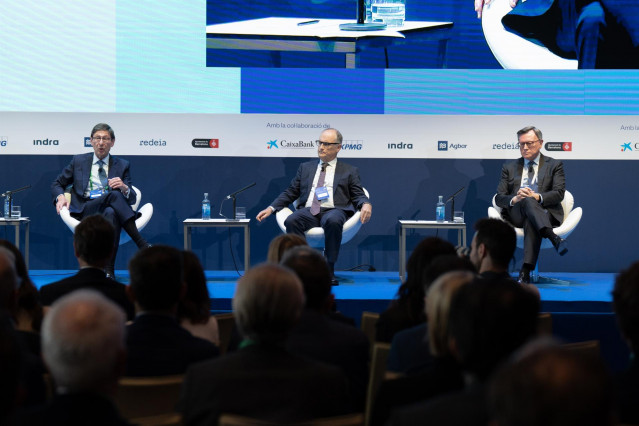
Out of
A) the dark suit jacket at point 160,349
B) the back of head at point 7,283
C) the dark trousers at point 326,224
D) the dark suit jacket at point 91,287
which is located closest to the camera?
the dark suit jacket at point 160,349

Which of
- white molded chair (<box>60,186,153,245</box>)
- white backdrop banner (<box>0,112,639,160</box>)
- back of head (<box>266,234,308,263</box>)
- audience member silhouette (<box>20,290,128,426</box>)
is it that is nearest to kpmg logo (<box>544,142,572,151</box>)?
white backdrop banner (<box>0,112,639,160</box>)

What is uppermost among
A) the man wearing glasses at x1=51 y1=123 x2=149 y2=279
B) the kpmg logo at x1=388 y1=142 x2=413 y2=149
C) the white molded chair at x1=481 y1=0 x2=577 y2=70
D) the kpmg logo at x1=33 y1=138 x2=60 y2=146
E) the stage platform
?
the white molded chair at x1=481 y1=0 x2=577 y2=70

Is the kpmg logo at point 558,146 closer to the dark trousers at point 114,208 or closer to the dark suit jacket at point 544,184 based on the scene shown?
the dark suit jacket at point 544,184

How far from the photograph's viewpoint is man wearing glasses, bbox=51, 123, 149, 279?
6660mm

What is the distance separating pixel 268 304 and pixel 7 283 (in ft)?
3.01

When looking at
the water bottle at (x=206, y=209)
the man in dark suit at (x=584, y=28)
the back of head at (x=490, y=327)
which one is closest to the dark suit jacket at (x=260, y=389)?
the back of head at (x=490, y=327)

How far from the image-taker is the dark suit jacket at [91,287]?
3258mm

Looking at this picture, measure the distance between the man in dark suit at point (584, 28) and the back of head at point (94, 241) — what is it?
5012 mm

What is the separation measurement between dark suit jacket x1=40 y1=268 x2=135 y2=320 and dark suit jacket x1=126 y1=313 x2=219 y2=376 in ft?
2.71

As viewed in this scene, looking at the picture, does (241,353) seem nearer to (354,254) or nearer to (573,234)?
(354,254)

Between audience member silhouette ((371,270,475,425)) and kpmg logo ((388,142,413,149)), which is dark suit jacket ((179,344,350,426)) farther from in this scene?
kpmg logo ((388,142,413,149))

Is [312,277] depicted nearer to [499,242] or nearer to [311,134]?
[499,242]

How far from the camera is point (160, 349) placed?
236 centimetres

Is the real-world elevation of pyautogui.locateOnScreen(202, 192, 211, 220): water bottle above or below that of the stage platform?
above
